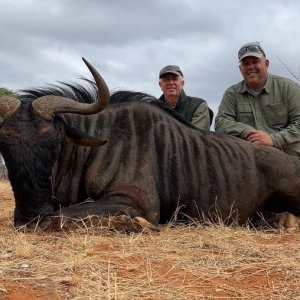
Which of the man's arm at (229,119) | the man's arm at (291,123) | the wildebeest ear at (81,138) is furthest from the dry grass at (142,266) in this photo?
the man's arm at (229,119)

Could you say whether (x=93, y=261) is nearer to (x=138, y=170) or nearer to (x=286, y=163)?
(x=138, y=170)

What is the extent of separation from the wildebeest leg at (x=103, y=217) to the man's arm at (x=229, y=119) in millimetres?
2004

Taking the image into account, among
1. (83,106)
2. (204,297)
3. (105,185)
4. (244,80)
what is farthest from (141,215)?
(244,80)

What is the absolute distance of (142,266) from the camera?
2.66 metres

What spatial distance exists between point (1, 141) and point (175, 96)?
11.4 ft

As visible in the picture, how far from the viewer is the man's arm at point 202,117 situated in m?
6.46

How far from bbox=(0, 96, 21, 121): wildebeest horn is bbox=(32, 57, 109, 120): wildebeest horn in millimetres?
148

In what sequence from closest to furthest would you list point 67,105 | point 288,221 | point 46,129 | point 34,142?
point 34,142 → point 46,129 → point 67,105 → point 288,221

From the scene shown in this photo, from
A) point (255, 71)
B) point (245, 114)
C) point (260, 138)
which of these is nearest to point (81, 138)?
point (260, 138)

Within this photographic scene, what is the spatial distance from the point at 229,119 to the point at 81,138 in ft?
7.67

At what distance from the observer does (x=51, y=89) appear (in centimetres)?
465

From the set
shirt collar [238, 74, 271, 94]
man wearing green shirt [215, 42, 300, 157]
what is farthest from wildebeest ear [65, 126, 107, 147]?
shirt collar [238, 74, 271, 94]

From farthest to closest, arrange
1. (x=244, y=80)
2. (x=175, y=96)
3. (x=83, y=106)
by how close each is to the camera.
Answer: (x=175, y=96) < (x=244, y=80) < (x=83, y=106)

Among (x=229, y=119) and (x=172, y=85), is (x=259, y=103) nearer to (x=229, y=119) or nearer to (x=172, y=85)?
(x=229, y=119)
